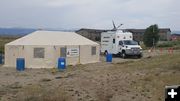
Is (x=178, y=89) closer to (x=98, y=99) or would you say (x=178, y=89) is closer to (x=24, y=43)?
(x=98, y=99)

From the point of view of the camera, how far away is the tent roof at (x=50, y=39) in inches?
1272

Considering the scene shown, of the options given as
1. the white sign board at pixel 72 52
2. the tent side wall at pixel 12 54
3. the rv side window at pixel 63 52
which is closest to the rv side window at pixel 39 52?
the tent side wall at pixel 12 54

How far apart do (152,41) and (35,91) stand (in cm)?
6133

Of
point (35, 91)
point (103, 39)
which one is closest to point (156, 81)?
point (35, 91)

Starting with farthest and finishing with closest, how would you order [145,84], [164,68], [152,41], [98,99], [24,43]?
[152,41] < [24,43] < [164,68] < [145,84] < [98,99]

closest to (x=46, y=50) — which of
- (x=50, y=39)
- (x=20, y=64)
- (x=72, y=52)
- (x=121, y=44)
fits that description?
(x=50, y=39)

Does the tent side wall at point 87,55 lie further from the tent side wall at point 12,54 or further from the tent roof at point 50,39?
the tent side wall at point 12,54

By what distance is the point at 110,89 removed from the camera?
54.1ft

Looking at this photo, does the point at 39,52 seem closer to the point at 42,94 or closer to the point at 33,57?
Answer: the point at 33,57

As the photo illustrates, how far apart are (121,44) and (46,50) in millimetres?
12295

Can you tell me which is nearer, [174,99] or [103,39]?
[174,99]

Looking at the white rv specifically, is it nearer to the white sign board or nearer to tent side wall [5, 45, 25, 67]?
the white sign board

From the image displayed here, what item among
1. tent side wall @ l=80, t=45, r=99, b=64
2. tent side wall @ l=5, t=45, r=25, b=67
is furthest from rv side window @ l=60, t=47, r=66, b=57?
tent side wall @ l=5, t=45, r=25, b=67

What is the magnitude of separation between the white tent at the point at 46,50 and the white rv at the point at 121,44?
693cm
